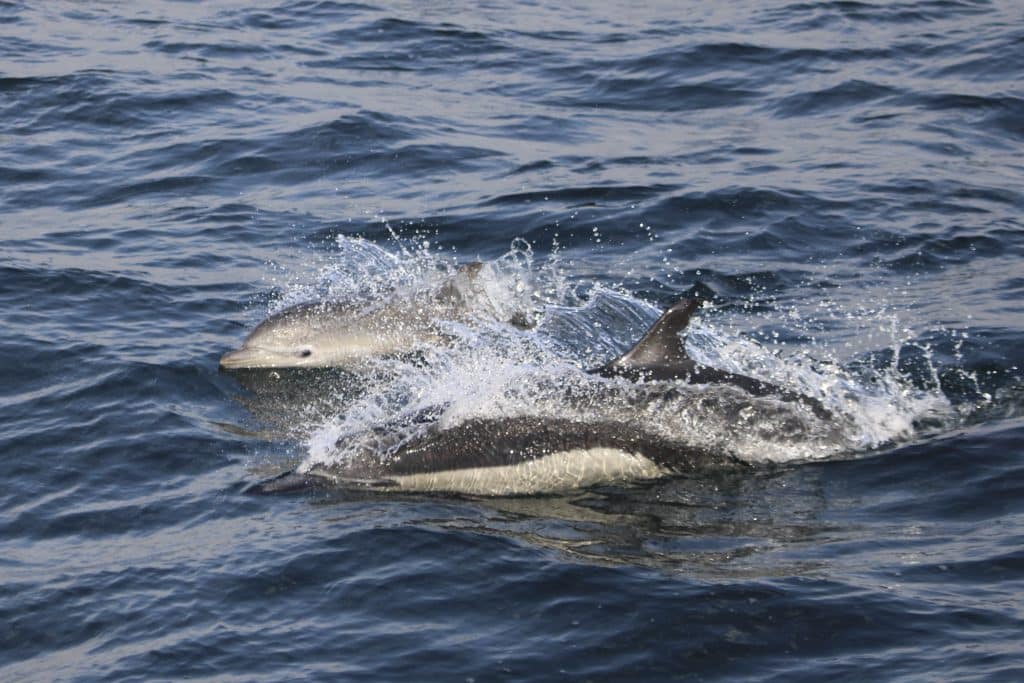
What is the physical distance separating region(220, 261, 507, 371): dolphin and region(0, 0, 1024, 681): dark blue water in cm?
35

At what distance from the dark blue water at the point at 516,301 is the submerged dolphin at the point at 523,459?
6.1 inches

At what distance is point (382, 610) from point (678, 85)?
12789 mm

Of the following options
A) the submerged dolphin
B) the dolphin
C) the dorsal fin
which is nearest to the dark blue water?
the submerged dolphin

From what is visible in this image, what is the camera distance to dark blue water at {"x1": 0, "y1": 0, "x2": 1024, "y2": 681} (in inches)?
293

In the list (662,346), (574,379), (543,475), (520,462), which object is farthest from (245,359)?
(662,346)

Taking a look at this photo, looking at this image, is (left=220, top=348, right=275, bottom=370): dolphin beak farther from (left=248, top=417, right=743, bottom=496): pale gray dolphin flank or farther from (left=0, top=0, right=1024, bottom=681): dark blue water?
(left=248, top=417, right=743, bottom=496): pale gray dolphin flank

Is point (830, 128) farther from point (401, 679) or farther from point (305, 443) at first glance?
point (401, 679)

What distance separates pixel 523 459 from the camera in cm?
903

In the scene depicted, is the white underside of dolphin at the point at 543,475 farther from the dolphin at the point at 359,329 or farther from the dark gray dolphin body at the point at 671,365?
the dolphin at the point at 359,329

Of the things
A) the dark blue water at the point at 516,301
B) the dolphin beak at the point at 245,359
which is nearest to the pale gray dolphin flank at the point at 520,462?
the dark blue water at the point at 516,301

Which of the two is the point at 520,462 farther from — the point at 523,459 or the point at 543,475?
the point at 543,475

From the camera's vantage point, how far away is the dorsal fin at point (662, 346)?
9.21 meters

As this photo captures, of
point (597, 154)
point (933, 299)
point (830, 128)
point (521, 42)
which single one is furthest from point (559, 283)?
point (521, 42)

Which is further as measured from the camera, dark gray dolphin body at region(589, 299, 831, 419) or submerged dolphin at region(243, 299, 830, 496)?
dark gray dolphin body at region(589, 299, 831, 419)
